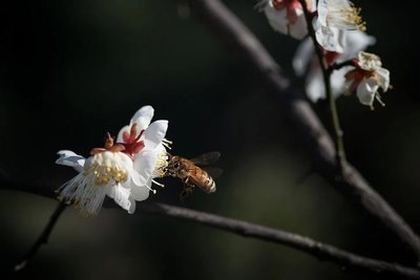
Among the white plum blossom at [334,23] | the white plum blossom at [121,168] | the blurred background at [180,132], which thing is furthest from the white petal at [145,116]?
the blurred background at [180,132]

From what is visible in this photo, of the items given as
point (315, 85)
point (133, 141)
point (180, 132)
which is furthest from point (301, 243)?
point (180, 132)

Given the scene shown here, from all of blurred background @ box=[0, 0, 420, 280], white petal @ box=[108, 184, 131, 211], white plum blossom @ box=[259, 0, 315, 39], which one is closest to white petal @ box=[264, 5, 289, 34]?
white plum blossom @ box=[259, 0, 315, 39]

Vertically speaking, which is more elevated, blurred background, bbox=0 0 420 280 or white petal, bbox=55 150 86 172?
white petal, bbox=55 150 86 172

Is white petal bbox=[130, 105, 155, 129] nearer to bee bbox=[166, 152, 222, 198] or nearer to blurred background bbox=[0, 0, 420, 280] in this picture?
Result: bee bbox=[166, 152, 222, 198]

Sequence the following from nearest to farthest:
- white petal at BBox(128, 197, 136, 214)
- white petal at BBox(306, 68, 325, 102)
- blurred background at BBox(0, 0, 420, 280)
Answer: white petal at BBox(128, 197, 136, 214)
white petal at BBox(306, 68, 325, 102)
blurred background at BBox(0, 0, 420, 280)

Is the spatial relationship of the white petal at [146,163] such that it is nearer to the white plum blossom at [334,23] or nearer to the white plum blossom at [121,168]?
the white plum blossom at [121,168]

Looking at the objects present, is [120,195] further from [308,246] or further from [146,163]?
[308,246]

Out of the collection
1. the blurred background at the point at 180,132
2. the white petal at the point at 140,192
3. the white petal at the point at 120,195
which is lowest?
the blurred background at the point at 180,132

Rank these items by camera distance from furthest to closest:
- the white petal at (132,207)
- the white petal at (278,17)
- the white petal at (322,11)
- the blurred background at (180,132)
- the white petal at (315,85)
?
the blurred background at (180,132) < the white petal at (315,85) < the white petal at (278,17) < the white petal at (322,11) < the white petal at (132,207)
